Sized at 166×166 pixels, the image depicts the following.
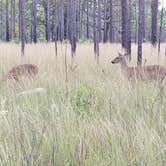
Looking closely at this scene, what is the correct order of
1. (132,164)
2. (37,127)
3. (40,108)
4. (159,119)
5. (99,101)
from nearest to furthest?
(132,164) < (37,127) < (159,119) < (40,108) < (99,101)

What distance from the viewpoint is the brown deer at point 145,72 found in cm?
602

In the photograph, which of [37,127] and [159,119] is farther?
[159,119]

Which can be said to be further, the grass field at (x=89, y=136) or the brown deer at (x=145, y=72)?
the brown deer at (x=145, y=72)

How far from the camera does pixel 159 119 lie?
344 cm

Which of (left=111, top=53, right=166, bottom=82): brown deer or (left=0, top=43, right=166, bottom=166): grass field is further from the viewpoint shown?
(left=111, top=53, right=166, bottom=82): brown deer

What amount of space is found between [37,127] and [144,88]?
2.06 m

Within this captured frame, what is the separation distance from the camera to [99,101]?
15.2 ft

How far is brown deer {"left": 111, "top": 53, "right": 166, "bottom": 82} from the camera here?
237 inches

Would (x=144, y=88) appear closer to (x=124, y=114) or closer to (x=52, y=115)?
(x=124, y=114)

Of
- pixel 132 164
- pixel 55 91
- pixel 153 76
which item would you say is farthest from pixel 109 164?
pixel 153 76

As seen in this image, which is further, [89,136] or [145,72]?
[145,72]

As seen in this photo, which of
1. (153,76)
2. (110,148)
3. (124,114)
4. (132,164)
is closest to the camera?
(132,164)

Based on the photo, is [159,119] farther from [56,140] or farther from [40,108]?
[40,108]

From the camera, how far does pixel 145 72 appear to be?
22.0ft
